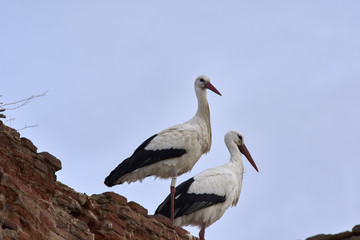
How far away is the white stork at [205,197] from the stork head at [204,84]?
1.29 m

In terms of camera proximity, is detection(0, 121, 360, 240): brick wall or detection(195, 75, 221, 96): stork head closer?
detection(0, 121, 360, 240): brick wall

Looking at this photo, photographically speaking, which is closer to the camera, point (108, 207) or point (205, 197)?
point (108, 207)

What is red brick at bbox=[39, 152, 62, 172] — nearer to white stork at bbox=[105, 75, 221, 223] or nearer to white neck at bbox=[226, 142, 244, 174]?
white stork at bbox=[105, 75, 221, 223]

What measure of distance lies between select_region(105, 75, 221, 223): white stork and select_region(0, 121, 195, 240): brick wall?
283 cm

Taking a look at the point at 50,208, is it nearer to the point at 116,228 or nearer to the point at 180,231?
the point at 116,228

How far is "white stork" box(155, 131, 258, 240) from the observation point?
36.2 feet

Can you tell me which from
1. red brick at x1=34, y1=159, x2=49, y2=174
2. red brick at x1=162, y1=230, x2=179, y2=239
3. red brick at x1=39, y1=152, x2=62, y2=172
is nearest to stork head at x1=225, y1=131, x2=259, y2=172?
red brick at x1=162, y1=230, x2=179, y2=239

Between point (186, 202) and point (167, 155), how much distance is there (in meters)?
0.70

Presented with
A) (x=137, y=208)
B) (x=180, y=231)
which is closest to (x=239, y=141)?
(x=180, y=231)

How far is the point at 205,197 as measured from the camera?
11.2 meters

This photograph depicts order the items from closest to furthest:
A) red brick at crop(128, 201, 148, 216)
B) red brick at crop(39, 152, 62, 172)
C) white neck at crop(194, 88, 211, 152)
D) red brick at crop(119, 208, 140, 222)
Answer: red brick at crop(39, 152, 62, 172) → red brick at crop(119, 208, 140, 222) → red brick at crop(128, 201, 148, 216) → white neck at crop(194, 88, 211, 152)

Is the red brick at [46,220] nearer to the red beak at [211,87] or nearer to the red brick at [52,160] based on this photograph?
the red brick at [52,160]

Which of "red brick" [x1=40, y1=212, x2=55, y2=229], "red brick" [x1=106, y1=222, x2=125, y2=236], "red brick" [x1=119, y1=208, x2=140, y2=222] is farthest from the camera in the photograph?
"red brick" [x1=119, y1=208, x2=140, y2=222]

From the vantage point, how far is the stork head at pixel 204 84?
12.7 m
